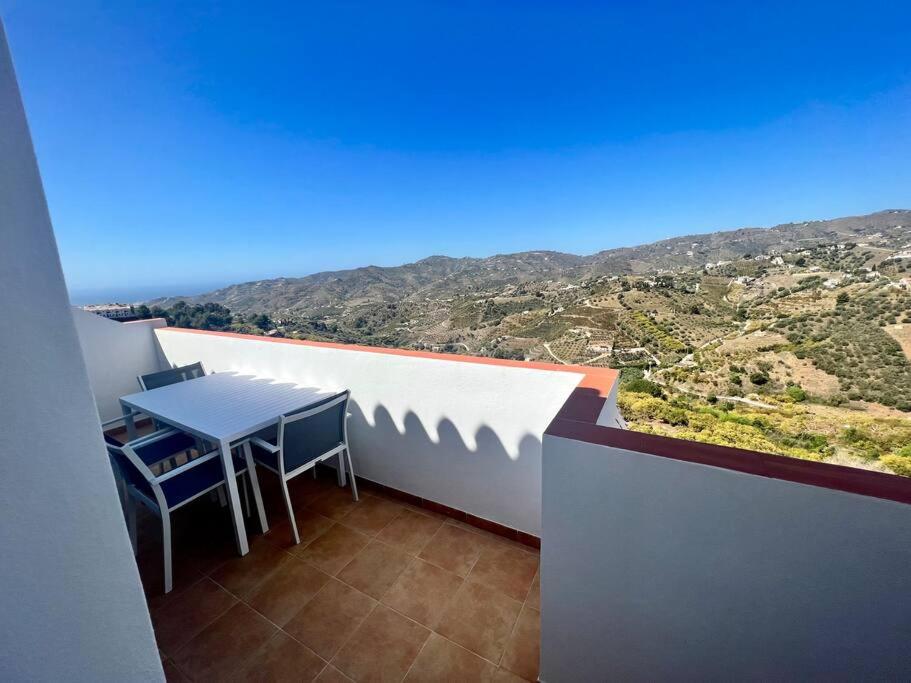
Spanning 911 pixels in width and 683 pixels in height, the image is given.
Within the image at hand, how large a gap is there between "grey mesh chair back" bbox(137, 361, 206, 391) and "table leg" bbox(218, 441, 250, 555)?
1.71 meters

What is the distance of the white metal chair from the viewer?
225 centimetres

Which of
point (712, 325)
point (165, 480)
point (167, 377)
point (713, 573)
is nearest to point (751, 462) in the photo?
point (713, 573)

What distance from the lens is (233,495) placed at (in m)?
2.19

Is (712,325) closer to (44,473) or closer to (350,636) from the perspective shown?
(350,636)

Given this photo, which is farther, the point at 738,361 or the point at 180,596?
the point at 738,361

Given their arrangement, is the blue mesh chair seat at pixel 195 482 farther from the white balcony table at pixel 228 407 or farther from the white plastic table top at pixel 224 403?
the white plastic table top at pixel 224 403

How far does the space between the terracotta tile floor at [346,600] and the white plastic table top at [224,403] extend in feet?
2.87

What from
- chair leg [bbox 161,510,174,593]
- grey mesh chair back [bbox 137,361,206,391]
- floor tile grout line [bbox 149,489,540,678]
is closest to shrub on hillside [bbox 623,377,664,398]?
floor tile grout line [bbox 149,489,540,678]

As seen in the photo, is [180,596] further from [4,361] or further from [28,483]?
[4,361]

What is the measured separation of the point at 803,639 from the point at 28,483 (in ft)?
6.38

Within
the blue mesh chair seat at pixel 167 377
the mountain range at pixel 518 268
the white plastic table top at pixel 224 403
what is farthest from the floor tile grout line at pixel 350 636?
the mountain range at pixel 518 268

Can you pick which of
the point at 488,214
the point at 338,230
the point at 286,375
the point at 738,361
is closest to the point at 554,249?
the point at 488,214

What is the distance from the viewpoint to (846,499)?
846 millimetres

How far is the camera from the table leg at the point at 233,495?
213cm
